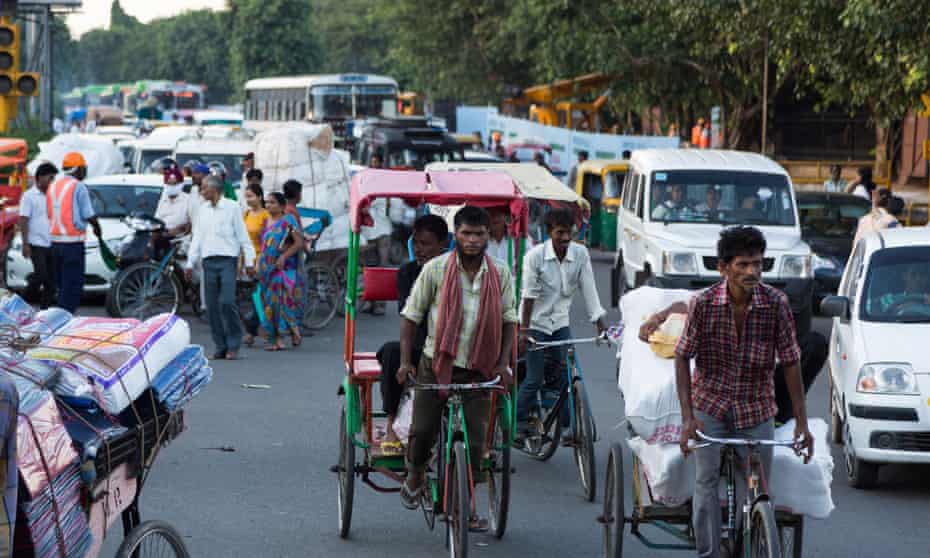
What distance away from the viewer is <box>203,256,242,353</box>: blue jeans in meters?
13.7

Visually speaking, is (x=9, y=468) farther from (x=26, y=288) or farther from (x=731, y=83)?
(x=731, y=83)

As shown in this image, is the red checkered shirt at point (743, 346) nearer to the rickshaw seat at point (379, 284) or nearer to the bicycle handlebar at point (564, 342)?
the bicycle handlebar at point (564, 342)

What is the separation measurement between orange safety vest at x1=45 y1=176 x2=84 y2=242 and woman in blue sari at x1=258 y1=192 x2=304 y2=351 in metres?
1.82

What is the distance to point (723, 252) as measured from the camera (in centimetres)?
581

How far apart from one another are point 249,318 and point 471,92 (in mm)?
39064

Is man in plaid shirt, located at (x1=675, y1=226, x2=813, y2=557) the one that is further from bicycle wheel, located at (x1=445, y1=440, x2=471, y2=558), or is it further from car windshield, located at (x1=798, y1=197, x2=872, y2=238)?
car windshield, located at (x1=798, y1=197, x2=872, y2=238)

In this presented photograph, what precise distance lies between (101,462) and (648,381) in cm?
274

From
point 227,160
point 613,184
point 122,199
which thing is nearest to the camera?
point 122,199

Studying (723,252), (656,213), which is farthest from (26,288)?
(723,252)

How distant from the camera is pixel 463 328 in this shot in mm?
6793

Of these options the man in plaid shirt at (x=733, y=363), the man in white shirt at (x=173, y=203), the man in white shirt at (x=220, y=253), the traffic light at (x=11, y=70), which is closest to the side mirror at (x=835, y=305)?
the man in plaid shirt at (x=733, y=363)

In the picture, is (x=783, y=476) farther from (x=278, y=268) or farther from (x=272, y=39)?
(x=272, y=39)

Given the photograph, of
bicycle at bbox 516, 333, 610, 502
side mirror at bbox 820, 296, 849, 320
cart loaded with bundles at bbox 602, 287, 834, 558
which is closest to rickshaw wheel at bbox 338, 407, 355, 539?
cart loaded with bundles at bbox 602, 287, 834, 558

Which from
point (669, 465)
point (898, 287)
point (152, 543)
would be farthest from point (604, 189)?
point (152, 543)
